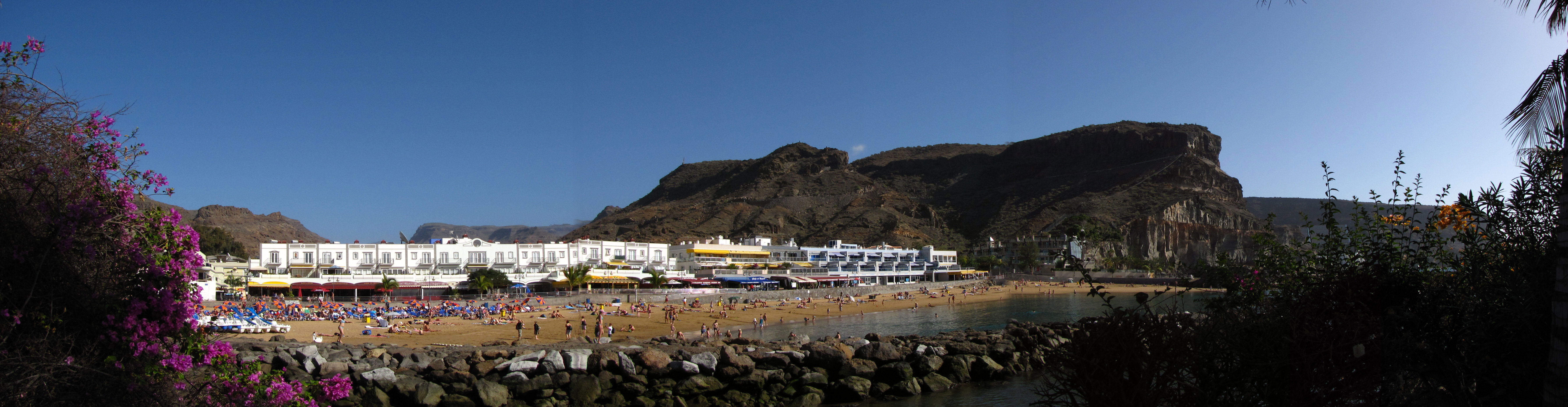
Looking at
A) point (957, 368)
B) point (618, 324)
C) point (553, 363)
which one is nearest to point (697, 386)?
point (553, 363)

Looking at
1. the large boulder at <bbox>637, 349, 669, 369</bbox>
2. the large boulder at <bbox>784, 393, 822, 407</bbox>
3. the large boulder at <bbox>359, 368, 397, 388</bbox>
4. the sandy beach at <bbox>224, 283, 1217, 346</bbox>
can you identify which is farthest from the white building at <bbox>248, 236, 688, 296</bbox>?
the large boulder at <bbox>784, 393, 822, 407</bbox>

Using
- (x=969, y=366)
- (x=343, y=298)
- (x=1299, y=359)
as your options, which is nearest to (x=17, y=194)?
(x=1299, y=359)

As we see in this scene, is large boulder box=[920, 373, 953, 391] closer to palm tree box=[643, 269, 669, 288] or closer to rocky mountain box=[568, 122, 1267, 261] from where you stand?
palm tree box=[643, 269, 669, 288]

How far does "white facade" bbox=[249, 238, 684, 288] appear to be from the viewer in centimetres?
4909

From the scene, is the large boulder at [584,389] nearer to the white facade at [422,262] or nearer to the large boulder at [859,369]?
the large boulder at [859,369]

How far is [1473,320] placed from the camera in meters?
6.54

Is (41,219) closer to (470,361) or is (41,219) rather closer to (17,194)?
(17,194)

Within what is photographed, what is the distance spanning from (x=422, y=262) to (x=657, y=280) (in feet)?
57.1

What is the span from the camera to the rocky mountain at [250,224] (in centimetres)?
13288

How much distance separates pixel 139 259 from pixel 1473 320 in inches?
414

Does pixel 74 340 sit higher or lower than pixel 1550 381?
higher

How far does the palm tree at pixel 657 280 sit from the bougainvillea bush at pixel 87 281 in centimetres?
4796

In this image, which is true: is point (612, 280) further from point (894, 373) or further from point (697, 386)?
point (697, 386)

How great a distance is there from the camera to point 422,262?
56000 mm
